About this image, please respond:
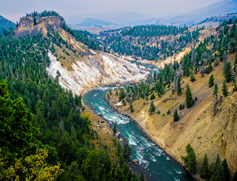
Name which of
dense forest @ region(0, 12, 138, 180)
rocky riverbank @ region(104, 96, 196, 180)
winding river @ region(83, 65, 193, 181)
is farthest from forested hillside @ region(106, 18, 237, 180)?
dense forest @ region(0, 12, 138, 180)

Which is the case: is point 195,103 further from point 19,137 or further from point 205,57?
point 19,137

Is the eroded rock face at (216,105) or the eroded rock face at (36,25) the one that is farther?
the eroded rock face at (36,25)

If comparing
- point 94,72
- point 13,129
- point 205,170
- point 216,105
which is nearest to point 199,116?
point 216,105

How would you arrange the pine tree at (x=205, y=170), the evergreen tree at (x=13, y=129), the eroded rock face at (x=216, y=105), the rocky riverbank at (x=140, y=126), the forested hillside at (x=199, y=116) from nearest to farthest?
the evergreen tree at (x=13, y=129), the pine tree at (x=205, y=170), the forested hillside at (x=199, y=116), the rocky riverbank at (x=140, y=126), the eroded rock face at (x=216, y=105)

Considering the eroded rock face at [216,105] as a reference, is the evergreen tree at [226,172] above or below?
below

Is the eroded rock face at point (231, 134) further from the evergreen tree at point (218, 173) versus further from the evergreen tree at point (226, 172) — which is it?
the evergreen tree at point (218, 173)

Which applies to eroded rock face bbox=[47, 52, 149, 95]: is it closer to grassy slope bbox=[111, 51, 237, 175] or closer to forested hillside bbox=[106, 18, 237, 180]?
forested hillside bbox=[106, 18, 237, 180]

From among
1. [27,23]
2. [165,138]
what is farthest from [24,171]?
[27,23]

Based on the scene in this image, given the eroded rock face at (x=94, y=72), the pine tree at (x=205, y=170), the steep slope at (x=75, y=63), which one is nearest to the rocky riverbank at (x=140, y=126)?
the pine tree at (x=205, y=170)
